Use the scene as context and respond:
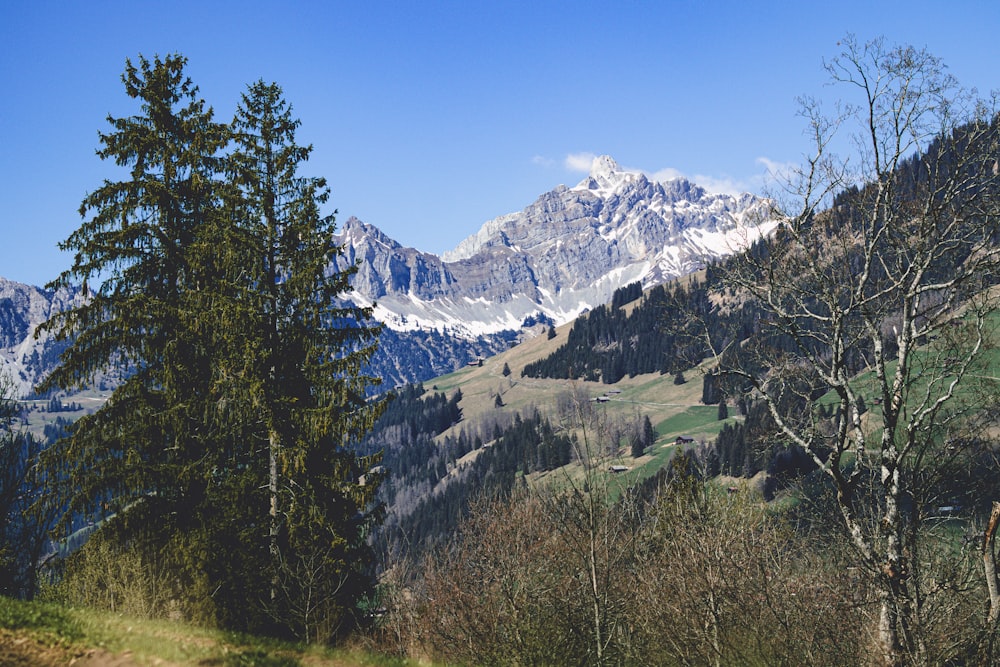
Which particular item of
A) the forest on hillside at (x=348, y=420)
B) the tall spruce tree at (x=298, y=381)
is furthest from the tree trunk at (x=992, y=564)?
the tall spruce tree at (x=298, y=381)

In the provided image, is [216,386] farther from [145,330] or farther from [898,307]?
[898,307]

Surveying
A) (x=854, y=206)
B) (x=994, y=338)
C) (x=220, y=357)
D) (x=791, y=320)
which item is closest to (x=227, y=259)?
(x=220, y=357)

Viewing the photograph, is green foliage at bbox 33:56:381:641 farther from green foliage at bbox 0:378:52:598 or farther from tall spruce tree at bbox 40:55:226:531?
green foliage at bbox 0:378:52:598

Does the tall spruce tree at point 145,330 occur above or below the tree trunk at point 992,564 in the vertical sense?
above

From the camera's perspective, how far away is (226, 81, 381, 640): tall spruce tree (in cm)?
1780

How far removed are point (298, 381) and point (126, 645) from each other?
8336 millimetres

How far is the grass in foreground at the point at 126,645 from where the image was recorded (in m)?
11.1

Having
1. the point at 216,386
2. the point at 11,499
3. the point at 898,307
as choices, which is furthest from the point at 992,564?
the point at 11,499

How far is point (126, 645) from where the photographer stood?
11570 millimetres

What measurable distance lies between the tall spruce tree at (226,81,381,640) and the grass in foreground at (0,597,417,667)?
4.28 metres

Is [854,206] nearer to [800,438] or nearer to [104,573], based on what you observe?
[800,438]

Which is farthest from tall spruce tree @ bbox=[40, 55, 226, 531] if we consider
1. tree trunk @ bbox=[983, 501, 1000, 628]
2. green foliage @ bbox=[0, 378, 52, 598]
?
tree trunk @ bbox=[983, 501, 1000, 628]

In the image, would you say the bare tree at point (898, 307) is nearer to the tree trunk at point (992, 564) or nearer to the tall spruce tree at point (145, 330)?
the tree trunk at point (992, 564)

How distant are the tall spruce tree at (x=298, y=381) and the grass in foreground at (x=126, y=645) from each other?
4.28 meters
